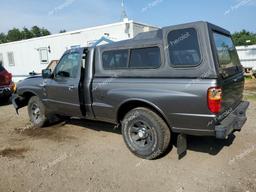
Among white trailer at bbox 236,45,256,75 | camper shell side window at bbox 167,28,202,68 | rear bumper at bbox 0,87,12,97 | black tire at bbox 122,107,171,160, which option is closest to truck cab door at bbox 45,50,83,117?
black tire at bbox 122,107,171,160

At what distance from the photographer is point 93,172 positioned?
13.8 feet

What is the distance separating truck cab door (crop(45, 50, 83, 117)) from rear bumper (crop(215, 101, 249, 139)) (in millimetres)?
2784

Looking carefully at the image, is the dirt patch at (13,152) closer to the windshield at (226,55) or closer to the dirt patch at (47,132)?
the dirt patch at (47,132)

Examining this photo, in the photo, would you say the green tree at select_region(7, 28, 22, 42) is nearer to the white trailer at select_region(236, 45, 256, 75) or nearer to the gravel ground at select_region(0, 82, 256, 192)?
the white trailer at select_region(236, 45, 256, 75)

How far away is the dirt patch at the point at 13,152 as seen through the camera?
5.03 meters

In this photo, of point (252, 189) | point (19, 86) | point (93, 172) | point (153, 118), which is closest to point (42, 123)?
point (19, 86)

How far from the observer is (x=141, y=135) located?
4.57 m

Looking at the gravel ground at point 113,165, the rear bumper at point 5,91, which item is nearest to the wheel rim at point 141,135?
the gravel ground at point 113,165

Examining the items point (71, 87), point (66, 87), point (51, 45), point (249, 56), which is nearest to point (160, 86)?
point (71, 87)

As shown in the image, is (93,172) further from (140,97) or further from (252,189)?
(252,189)

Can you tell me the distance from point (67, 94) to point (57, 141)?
101 cm

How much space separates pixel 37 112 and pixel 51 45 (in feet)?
35.0

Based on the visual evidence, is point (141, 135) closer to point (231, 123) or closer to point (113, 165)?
point (113, 165)

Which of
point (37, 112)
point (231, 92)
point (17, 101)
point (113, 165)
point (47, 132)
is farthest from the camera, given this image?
point (17, 101)
